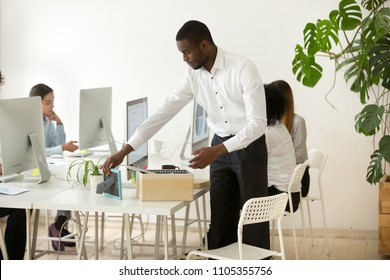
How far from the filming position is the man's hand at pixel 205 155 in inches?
142

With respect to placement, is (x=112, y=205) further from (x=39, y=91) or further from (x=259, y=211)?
(x=39, y=91)

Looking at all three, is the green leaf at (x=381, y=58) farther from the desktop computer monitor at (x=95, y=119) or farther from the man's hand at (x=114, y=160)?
the desktop computer monitor at (x=95, y=119)

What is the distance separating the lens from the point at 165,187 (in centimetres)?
367

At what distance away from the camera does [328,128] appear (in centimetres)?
595

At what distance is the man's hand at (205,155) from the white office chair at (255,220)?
368 millimetres

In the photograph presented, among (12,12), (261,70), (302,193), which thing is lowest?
(302,193)

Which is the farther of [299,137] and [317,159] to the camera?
[317,159]

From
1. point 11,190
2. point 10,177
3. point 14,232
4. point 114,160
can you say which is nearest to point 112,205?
point 114,160

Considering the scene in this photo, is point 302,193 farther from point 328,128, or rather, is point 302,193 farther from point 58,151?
point 58,151

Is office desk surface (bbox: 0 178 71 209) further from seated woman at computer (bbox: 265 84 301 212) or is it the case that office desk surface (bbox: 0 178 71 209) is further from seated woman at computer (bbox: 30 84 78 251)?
seated woman at computer (bbox: 265 84 301 212)

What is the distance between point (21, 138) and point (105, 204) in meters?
0.92

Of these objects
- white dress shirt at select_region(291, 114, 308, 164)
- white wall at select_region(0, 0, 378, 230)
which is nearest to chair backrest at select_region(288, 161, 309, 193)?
white dress shirt at select_region(291, 114, 308, 164)

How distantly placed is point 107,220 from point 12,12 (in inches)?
82.7
